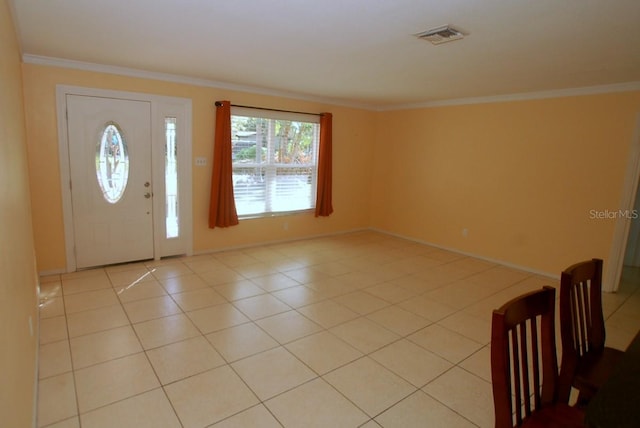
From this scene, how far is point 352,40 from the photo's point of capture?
2.75 m

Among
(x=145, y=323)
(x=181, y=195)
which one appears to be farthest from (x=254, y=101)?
(x=145, y=323)

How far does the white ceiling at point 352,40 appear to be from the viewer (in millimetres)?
2178

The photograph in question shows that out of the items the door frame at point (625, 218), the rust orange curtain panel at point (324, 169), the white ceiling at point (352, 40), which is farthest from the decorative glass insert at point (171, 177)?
the door frame at point (625, 218)

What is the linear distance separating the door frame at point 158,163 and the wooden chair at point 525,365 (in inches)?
168

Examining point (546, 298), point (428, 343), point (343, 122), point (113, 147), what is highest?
point (343, 122)

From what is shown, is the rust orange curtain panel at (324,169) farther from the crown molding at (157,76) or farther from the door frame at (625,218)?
the door frame at (625,218)

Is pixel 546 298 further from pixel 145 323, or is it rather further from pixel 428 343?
pixel 145 323

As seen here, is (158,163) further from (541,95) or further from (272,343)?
(541,95)

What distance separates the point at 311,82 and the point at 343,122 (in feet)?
5.97

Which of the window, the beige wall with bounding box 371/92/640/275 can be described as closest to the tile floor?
the beige wall with bounding box 371/92/640/275

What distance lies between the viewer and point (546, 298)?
142 centimetres

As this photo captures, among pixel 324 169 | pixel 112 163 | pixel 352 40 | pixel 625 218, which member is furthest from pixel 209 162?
pixel 625 218

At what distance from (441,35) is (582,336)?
80.9 inches

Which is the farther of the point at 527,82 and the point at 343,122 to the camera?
the point at 343,122
